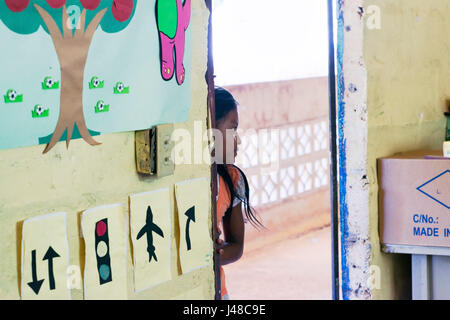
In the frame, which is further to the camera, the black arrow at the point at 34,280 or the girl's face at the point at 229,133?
the girl's face at the point at 229,133

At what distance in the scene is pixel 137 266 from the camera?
1.73 metres

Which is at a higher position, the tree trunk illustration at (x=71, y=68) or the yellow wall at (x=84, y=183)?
the tree trunk illustration at (x=71, y=68)

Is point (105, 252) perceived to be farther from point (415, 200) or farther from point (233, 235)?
point (415, 200)

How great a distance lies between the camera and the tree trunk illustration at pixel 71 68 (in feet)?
4.81

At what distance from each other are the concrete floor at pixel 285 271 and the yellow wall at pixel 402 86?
68.6 inches

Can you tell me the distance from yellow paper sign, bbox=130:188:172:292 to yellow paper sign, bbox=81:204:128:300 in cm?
4

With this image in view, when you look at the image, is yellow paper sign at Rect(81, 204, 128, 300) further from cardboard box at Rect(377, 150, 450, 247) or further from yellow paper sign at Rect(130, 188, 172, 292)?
cardboard box at Rect(377, 150, 450, 247)

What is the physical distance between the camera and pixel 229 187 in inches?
94.5

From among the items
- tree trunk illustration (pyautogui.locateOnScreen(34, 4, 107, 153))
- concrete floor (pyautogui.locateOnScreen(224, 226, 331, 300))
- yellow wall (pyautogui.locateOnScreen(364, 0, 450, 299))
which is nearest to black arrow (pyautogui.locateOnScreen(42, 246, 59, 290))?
tree trunk illustration (pyautogui.locateOnScreen(34, 4, 107, 153))

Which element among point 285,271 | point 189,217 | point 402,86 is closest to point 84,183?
point 189,217

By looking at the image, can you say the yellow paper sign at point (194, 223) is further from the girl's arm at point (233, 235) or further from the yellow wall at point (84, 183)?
the girl's arm at point (233, 235)

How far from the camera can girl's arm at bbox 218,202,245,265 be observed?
246 centimetres

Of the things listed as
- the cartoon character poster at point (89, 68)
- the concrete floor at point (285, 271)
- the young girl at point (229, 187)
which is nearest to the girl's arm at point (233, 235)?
the young girl at point (229, 187)
